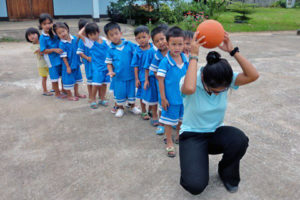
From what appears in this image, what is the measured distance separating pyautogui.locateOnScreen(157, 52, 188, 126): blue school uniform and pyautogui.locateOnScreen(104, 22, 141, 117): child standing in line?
3.56 feet

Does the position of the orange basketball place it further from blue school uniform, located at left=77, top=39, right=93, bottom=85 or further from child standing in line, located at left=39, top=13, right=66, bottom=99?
child standing in line, located at left=39, top=13, right=66, bottom=99

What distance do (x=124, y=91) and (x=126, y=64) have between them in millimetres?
421

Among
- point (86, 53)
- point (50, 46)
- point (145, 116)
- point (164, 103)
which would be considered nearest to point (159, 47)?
point (164, 103)

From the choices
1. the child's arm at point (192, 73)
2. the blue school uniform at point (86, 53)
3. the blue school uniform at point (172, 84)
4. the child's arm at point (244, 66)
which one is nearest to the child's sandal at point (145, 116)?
the blue school uniform at point (172, 84)

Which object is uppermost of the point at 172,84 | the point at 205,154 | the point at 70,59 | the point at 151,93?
the point at 70,59

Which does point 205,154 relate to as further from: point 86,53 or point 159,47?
point 86,53

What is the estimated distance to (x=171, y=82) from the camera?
303 centimetres

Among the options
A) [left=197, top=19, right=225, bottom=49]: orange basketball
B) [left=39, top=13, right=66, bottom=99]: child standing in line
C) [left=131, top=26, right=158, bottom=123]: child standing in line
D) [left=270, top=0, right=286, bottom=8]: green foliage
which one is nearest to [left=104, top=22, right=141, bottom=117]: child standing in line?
[left=131, top=26, right=158, bottom=123]: child standing in line

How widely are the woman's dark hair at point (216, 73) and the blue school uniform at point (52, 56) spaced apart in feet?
10.8

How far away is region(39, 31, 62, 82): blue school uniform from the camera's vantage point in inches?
181

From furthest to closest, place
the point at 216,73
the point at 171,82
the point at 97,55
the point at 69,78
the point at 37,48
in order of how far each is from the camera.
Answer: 1. the point at 37,48
2. the point at 69,78
3. the point at 97,55
4. the point at 171,82
5. the point at 216,73

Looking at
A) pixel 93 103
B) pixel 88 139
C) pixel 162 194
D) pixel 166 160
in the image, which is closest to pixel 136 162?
pixel 166 160

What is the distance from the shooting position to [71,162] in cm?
293

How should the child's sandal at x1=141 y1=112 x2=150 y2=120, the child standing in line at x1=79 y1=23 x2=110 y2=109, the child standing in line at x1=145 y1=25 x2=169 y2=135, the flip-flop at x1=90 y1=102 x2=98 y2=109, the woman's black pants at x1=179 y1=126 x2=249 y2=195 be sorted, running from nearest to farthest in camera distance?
the woman's black pants at x1=179 y1=126 x2=249 y2=195, the child standing in line at x1=145 y1=25 x2=169 y2=135, the child's sandal at x1=141 y1=112 x2=150 y2=120, the child standing in line at x1=79 y1=23 x2=110 y2=109, the flip-flop at x1=90 y1=102 x2=98 y2=109
